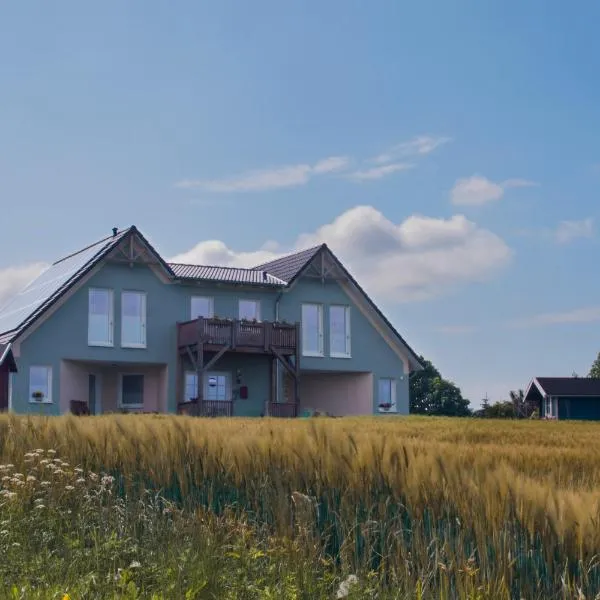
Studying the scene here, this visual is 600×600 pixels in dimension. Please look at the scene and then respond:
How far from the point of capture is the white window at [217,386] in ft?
139

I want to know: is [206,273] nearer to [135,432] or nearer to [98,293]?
[98,293]

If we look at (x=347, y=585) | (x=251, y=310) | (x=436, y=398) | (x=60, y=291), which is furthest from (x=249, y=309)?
(x=347, y=585)

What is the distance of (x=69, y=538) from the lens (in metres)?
8.84

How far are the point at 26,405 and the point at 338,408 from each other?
13.4m

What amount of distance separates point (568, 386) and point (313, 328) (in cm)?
3160

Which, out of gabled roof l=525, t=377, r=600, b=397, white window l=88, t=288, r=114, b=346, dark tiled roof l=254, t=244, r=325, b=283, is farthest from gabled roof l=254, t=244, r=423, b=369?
gabled roof l=525, t=377, r=600, b=397

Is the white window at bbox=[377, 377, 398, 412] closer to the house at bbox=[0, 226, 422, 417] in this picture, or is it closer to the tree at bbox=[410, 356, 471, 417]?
the house at bbox=[0, 226, 422, 417]

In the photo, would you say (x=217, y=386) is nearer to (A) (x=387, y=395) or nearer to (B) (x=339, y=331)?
(B) (x=339, y=331)

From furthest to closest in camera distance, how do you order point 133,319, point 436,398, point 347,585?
1. point 436,398
2. point 133,319
3. point 347,585

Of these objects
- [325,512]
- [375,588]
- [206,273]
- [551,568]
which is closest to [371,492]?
[325,512]

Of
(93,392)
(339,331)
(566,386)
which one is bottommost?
(93,392)

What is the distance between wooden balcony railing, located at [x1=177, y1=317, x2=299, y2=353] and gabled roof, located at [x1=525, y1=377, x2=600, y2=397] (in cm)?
3287

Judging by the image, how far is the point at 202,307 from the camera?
139ft

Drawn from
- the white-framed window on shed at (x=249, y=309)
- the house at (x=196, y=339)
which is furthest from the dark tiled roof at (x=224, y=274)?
the white-framed window on shed at (x=249, y=309)
